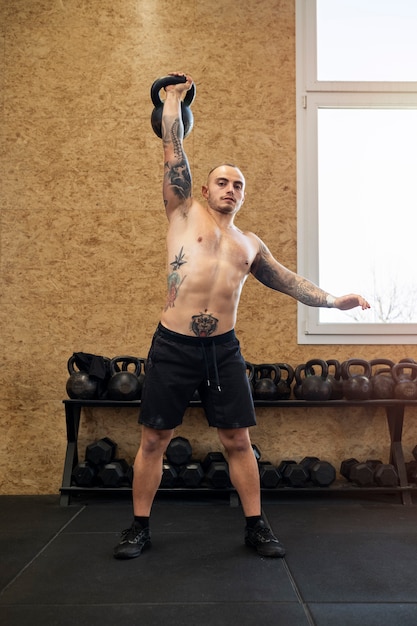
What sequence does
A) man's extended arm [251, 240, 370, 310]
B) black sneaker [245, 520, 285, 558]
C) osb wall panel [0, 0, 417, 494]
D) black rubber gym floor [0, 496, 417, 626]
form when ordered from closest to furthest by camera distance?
black rubber gym floor [0, 496, 417, 626] → black sneaker [245, 520, 285, 558] → man's extended arm [251, 240, 370, 310] → osb wall panel [0, 0, 417, 494]

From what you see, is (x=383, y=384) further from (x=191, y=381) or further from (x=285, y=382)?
(x=191, y=381)

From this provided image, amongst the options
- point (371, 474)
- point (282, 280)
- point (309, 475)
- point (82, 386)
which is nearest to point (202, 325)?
point (282, 280)

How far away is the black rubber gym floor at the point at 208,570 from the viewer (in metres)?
1.63

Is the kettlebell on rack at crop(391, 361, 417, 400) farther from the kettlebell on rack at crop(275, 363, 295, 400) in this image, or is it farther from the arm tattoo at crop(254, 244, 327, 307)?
the arm tattoo at crop(254, 244, 327, 307)

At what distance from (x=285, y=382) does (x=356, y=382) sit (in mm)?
409

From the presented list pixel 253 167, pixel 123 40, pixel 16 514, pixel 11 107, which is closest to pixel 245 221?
pixel 253 167

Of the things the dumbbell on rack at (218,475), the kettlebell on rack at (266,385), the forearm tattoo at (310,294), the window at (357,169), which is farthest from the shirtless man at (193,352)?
the window at (357,169)

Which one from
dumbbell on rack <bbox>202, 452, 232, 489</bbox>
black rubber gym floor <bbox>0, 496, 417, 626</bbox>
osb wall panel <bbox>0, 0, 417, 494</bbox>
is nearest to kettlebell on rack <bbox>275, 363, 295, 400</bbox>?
osb wall panel <bbox>0, 0, 417, 494</bbox>

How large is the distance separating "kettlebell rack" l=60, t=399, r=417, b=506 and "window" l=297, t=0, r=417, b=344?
0.61m

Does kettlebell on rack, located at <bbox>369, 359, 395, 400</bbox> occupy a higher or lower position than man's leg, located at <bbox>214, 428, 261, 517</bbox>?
higher

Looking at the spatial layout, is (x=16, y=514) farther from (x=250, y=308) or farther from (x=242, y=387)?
(x=250, y=308)

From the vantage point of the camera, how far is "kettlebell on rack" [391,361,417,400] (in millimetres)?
3100

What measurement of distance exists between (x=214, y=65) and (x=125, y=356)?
6.64 ft

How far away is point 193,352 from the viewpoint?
2.17 m
